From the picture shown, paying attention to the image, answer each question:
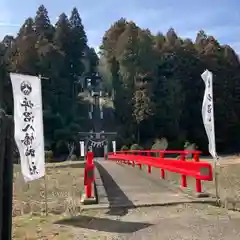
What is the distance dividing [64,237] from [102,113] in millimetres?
55948

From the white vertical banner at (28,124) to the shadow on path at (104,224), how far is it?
1201 mm

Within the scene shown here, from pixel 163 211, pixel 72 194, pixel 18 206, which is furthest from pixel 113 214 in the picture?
pixel 72 194

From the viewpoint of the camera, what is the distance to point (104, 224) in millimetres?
6137

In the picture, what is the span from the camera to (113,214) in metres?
6.85

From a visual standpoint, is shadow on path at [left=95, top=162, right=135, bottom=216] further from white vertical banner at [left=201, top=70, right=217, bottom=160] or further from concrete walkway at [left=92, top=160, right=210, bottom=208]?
white vertical banner at [left=201, top=70, right=217, bottom=160]

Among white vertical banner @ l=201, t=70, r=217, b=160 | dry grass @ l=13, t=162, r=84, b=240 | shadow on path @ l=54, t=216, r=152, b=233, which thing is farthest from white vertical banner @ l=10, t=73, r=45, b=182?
white vertical banner @ l=201, t=70, r=217, b=160

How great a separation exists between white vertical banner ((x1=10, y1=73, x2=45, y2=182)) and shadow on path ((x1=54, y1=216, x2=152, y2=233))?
120 centimetres

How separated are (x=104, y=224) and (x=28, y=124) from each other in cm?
238

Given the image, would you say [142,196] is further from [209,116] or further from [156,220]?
[156,220]

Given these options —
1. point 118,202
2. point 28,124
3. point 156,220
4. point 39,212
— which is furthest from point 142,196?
point 28,124

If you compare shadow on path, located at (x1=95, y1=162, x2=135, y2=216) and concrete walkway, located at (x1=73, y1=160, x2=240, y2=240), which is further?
shadow on path, located at (x1=95, y1=162, x2=135, y2=216)

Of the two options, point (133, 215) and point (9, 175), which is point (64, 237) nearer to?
point (133, 215)

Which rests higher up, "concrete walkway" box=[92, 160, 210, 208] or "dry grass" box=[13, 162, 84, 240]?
"concrete walkway" box=[92, 160, 210, 208]

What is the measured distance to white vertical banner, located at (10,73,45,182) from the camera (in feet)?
23.3
